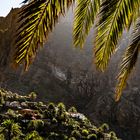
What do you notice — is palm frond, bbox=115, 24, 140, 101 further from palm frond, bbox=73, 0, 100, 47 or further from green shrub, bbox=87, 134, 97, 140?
green shrub, bbox=87, 134, 97, 140

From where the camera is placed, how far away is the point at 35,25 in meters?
3.93

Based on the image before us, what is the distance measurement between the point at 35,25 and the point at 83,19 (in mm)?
891

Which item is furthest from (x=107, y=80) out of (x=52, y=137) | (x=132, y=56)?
(x=132, y=56)

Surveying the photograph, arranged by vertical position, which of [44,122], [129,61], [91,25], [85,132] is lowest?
[85,132]

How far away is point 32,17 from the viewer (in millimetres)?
3877

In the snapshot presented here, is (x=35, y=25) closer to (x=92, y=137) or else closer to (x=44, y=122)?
(x=92, y=137)

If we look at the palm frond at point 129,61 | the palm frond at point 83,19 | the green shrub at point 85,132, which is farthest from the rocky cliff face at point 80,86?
the palm frond at point 83,19

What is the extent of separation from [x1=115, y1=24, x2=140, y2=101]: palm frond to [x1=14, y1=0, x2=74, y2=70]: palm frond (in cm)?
132

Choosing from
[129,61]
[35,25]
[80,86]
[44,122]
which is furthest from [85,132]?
[80,86]

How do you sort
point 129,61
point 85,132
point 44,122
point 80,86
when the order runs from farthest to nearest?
point 80,86, point 85,132, point 44,122, point 129,61

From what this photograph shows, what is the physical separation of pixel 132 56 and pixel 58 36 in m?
158

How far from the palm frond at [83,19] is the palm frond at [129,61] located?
26.3 inches

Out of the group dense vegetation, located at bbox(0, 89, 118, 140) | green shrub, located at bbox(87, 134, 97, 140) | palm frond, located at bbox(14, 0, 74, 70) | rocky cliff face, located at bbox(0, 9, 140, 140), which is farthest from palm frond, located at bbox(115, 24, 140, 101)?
rocky cliff face, located at bbox(0, 9, 140, 140)

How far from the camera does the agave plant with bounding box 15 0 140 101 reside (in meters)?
3.91
